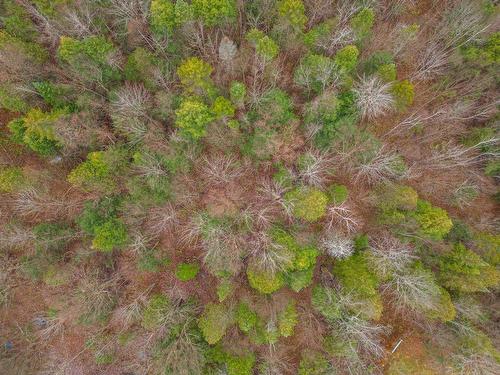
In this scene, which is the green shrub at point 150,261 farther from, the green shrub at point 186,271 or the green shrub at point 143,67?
the green shrub at point 143,67

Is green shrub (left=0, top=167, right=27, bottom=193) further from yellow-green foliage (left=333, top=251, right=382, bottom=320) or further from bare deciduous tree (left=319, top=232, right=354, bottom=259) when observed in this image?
yellow-green foliage (left=333, top=251, right=382, bottom=320)

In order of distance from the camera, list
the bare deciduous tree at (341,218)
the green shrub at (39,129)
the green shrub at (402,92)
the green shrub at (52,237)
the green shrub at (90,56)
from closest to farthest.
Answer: the green shrub at (90,56) → the green shrub at (39,129) → the green shrub at (402,92) → the bare deciduous tree at (341,218) → the green shrub at (52,237)

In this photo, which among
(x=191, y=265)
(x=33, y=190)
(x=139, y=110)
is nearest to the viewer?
(x=139, y=110)

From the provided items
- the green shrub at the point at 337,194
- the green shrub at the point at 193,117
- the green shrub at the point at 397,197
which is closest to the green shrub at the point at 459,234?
the green shrub at the point at 397,197

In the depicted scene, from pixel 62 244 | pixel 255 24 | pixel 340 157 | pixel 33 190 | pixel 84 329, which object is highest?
pixel 255 24

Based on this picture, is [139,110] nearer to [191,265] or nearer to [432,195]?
[191,265]

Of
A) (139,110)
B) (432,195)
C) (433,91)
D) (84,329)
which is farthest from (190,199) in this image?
(433,91)

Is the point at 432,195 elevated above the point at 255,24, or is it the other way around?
the point at 255,24
